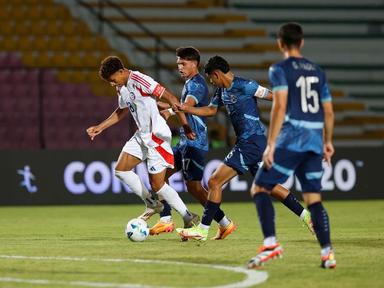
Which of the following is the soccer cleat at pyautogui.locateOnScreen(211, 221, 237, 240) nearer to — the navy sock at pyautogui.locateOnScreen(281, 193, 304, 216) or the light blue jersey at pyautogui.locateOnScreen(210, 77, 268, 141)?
the navy sock at pyautogui.locateOnScreen(281, 193, 304, 216)

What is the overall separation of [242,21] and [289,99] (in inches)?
788

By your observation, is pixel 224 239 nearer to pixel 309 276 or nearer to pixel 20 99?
pixel 309 276

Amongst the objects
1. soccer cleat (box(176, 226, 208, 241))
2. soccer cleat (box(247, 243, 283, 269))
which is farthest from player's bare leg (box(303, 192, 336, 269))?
soccer cleat (box(176, 226, 208, 241))

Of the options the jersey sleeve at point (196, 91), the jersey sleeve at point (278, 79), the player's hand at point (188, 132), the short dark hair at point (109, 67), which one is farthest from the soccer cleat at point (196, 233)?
the jersey sleeve at point (278, 79)

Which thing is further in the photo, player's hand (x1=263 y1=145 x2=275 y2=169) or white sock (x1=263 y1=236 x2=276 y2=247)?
white sock (x1=263 y1=236 x2=276 y2=247)

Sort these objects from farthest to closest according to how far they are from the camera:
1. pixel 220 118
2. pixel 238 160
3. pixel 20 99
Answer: pixel 220 118
pixel 20 99
pixel 238 160

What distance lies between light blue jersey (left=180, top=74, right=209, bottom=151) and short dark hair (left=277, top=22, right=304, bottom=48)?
3.14 meters

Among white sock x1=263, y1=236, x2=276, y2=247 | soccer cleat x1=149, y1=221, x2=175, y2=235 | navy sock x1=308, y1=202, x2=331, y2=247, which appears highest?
navy sock x1=308, y1=202, x2=331, y2=247

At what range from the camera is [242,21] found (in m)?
28.6

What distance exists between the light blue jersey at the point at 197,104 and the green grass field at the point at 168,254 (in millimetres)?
1086

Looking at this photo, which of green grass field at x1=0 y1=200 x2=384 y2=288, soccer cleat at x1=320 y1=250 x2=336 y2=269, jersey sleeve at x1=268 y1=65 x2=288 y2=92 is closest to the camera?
green grass field at x1=0 y1=200 x2=384 y2=288

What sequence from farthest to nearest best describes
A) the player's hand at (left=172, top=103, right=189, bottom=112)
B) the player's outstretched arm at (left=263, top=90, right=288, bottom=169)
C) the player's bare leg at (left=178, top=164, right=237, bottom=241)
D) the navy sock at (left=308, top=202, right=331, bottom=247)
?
the player's bare leg at (left=178, top=164, right=237, bottom=241)
the player's hand at (left=172, top=103, right=189, bottom=112)
the navy sock at (left=308, top=202, right=331, bottom=247)
the player's outstretched arm at (left=263, top=90, right=288, bottom=169)

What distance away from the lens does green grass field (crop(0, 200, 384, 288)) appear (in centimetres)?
802

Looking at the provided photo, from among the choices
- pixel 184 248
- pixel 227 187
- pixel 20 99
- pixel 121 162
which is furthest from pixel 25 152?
pixel 184 248
